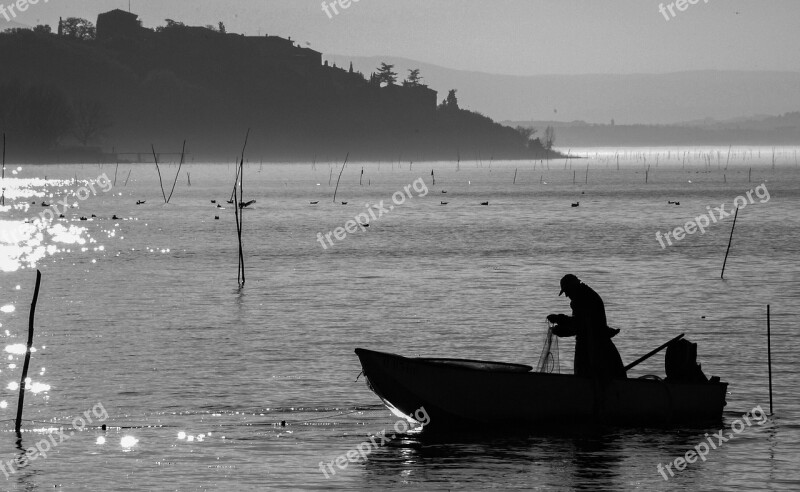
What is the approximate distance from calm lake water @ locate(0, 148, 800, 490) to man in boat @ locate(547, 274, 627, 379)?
60.9 inches

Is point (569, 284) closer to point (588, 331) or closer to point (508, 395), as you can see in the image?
point (588, 331)

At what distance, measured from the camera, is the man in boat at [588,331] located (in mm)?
23781

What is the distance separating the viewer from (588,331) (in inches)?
939

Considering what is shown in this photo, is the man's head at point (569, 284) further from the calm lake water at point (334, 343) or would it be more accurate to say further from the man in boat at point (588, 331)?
the calm lake water at point (334, 343)

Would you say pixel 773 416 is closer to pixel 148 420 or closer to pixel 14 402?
pixel 148 420

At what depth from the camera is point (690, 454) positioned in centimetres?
2362

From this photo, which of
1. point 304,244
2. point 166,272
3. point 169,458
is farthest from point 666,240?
A: point 169,458

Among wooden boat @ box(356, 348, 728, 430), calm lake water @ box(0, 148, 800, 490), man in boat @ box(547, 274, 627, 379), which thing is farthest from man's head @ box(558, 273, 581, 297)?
calm lake water @ box(0, 148, 800, 490)

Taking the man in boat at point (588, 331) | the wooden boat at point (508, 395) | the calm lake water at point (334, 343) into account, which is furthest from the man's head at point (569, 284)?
the calm lake water at point (334, 343)

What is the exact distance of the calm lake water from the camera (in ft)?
74.4

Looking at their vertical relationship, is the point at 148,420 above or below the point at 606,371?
below

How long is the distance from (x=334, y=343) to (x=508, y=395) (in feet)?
47.9

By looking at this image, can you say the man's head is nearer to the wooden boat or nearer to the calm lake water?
the wooden boat

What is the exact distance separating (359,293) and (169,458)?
30860 mm
